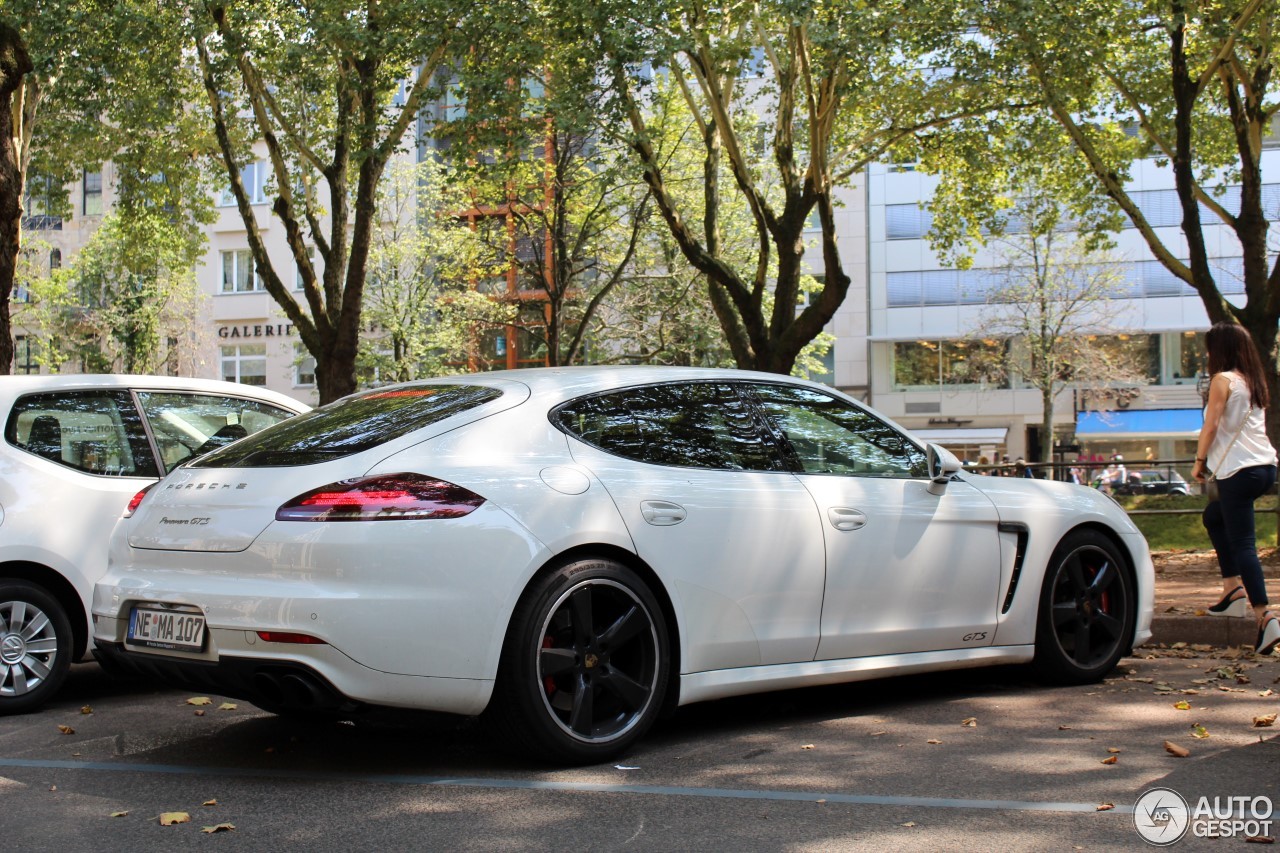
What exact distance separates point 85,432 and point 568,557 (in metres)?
3.23

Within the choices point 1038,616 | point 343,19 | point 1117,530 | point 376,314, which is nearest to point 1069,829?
point 1038,616

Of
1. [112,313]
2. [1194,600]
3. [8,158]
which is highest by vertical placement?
[112,313]

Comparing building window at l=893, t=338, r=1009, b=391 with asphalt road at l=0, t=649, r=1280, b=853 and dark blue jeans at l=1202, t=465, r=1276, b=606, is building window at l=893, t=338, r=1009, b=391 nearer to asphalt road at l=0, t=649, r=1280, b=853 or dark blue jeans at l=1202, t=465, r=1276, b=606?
dark blue jeans at l=1202, t=465, r=1276, b=606

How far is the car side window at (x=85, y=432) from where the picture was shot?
672 cm

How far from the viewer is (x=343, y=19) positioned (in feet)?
54.4

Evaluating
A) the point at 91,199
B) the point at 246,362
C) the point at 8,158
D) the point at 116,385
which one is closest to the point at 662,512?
the point at 116,385

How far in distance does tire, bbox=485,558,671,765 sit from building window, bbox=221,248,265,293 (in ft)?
182

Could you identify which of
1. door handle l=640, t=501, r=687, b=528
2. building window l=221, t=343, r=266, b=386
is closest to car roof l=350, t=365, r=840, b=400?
door handle l=640, t=501, r=687, b=528

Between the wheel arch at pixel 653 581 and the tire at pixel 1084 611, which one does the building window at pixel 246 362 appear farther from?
the wheel arch at pixel 653 581

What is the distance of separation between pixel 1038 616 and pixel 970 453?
47.0 meters

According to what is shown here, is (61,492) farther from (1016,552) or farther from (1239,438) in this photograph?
(1239,438)

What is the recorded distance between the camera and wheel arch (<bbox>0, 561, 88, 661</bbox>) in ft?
21.5

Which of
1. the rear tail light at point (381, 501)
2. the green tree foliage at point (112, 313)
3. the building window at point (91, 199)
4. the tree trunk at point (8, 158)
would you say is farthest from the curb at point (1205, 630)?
the building window at point (91, 199)

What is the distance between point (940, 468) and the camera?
6320 mm
